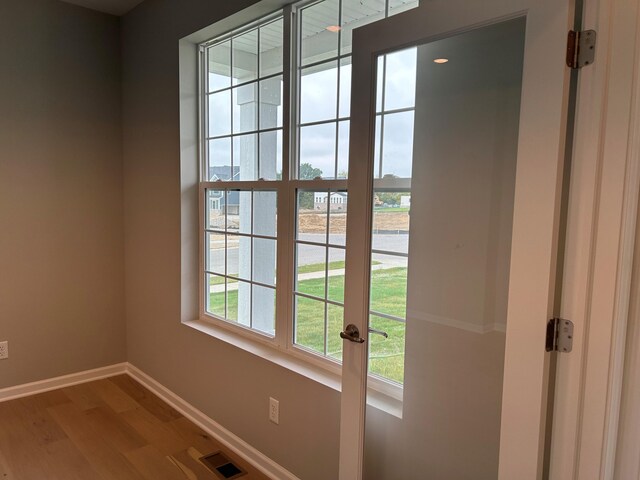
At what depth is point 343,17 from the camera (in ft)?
7.32

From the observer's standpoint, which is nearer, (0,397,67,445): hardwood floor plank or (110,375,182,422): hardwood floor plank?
(0,397,67,445): hardwood floor plank

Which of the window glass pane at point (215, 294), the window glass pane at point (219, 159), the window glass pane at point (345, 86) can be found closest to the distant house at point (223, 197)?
the window glass pane at point (219, 159)

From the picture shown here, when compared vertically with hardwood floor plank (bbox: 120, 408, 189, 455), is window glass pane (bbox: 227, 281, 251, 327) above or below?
above

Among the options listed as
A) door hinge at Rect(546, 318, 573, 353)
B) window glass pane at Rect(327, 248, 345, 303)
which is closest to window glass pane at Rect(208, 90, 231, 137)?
window glass pane at Rect(327, 248, 345, 303)

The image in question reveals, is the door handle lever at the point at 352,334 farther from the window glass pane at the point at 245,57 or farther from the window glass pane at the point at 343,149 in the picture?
the window glass pane at the point at 245,57

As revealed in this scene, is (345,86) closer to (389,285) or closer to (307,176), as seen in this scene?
(307,176)

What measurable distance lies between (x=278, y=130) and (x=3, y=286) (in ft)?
7.60

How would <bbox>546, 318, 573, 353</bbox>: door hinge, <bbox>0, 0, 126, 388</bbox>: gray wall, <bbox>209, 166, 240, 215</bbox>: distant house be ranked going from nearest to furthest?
1. <bbox>546, 318, 573, 353</bbox>: door hinge
2. <bbox>209, 166, 240, 215</bbox>: distant house
3. <bbox>0, 0, 126, 388</bbox>: gray wall

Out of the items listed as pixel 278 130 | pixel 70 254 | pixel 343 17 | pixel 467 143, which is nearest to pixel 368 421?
pixel 467 143

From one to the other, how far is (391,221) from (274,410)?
131 centimetres

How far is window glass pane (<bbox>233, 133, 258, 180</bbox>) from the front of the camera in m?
2.78

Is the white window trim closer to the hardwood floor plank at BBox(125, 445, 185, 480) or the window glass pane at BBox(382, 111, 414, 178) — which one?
the window glass pane at BBox(382, 111, 414, 178)

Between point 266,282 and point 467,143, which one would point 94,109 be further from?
point 467,143

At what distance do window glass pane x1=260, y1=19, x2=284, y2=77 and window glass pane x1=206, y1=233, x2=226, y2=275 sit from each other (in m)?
1.07
